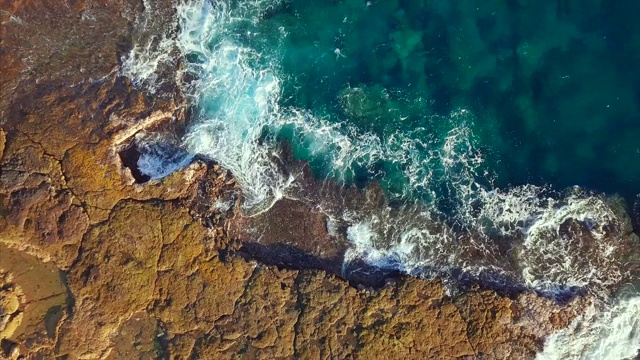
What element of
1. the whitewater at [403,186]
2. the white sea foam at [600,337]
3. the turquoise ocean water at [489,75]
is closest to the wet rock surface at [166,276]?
the white sea foam at [600,337]

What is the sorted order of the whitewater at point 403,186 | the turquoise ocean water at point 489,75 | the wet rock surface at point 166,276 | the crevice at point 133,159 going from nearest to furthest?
1. the wet rock surface at point 166,276
2. the whitewater at point 403,186
3. the turquoise ocean water at point 489,75
4. the crevice at point 133,159

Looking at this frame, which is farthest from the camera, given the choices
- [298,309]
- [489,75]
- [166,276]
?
[489,75]

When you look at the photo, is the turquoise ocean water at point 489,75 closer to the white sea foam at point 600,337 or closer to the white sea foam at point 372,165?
the white sea foam at point 372,165

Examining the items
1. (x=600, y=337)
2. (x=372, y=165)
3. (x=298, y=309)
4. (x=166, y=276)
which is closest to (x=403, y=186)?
(x=372, y=165)

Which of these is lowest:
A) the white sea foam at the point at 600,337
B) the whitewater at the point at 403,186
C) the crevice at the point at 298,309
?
the white sea foam at the point at 600,337

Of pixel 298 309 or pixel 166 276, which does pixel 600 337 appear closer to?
pixel 298 309

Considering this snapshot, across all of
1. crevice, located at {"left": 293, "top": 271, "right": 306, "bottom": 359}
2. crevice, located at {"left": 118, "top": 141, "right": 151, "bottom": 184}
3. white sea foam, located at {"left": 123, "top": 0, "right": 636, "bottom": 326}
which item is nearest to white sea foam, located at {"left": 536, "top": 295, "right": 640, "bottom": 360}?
white sea foam, located at {"left": 123, "top": 0, "right": 636, "bottom": 326}

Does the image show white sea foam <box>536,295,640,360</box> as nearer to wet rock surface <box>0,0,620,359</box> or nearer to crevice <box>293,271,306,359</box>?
wet rock surface <box>0,0,620,359</box>

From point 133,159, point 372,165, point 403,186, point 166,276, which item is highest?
point 133,159
